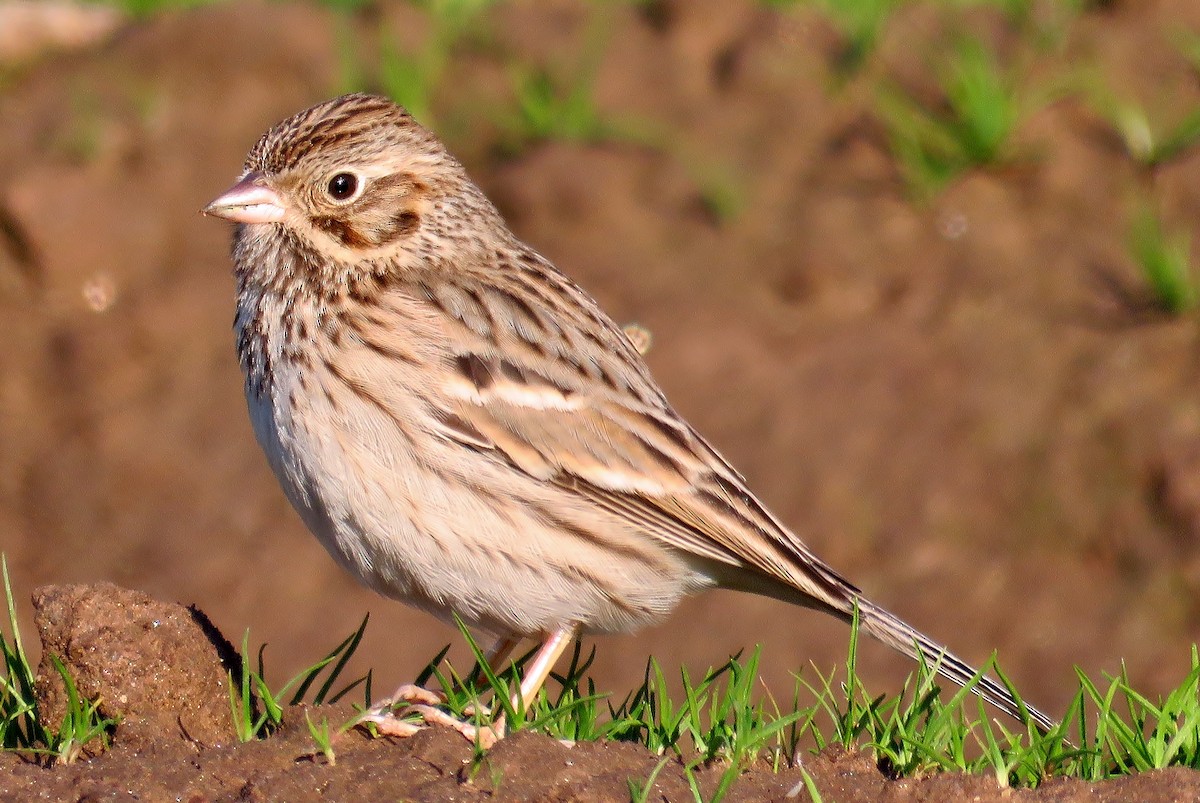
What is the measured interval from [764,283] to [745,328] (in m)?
0.37

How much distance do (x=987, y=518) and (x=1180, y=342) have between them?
1.50 metres

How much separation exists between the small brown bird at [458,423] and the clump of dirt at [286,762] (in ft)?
1.45

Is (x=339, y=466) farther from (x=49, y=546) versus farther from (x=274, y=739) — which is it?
(x=49, y=546)

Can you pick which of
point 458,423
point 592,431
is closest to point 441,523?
point 458,423

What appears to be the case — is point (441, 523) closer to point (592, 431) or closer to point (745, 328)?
point (592, 431)

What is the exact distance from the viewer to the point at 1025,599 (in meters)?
8.88

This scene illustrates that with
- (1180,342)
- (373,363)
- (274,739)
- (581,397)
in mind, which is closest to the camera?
(274,739)

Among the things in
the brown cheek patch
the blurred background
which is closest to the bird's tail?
the brown cheek patch

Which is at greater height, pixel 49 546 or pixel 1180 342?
pixel 1180 342

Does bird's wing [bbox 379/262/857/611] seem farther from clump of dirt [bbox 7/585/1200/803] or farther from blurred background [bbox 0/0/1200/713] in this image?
blurred background [bbox 0/0/1200/713]

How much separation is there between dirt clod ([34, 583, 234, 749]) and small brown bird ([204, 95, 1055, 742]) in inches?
22.7

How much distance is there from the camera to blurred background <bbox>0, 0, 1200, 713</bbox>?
29.6 feet

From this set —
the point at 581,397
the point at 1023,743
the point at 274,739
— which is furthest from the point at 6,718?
the point at 1023,743

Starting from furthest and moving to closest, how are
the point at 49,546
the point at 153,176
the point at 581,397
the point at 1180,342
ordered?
the point at 153,176
the point at 49,546
the point at 1180,342
the point at 581,397
